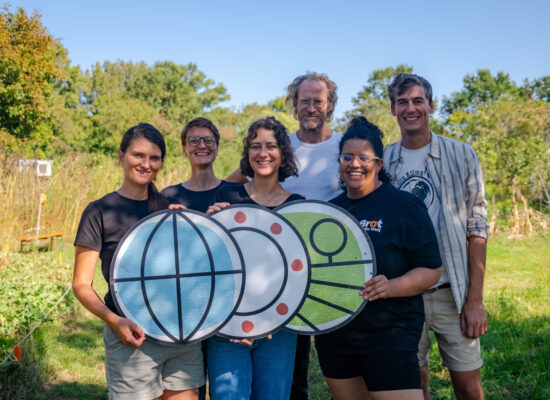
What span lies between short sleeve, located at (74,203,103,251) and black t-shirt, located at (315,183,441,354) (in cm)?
134

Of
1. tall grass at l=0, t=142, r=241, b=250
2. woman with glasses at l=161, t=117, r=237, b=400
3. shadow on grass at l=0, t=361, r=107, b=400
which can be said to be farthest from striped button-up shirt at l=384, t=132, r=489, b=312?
tall grass at l=0, t=142, r=241, b=250

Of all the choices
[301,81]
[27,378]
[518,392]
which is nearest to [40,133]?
[27,378]

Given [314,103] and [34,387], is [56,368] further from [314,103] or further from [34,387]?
[314,103]

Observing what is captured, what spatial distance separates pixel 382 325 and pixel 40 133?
1743cm

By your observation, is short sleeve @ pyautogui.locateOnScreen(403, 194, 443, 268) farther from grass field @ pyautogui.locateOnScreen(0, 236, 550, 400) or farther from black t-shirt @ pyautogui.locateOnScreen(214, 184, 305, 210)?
grass field @ pyautogui.locateOnScreen(0, 236, 550, 400)

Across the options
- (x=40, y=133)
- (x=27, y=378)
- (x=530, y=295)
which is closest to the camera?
(x=27, y=378)

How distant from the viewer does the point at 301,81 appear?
3479 mm

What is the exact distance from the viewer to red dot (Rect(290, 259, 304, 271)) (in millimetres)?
2391

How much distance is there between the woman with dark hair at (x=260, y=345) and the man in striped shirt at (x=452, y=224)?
81cm

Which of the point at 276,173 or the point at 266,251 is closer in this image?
the point at 266,251

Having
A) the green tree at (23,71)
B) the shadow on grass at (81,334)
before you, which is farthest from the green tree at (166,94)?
the shadow on grass at (81,334)

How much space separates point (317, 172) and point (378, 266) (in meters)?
1.09

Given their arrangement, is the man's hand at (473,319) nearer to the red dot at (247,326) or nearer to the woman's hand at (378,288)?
the woman's hand at (378,288)

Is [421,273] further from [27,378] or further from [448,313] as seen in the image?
[27,378]
